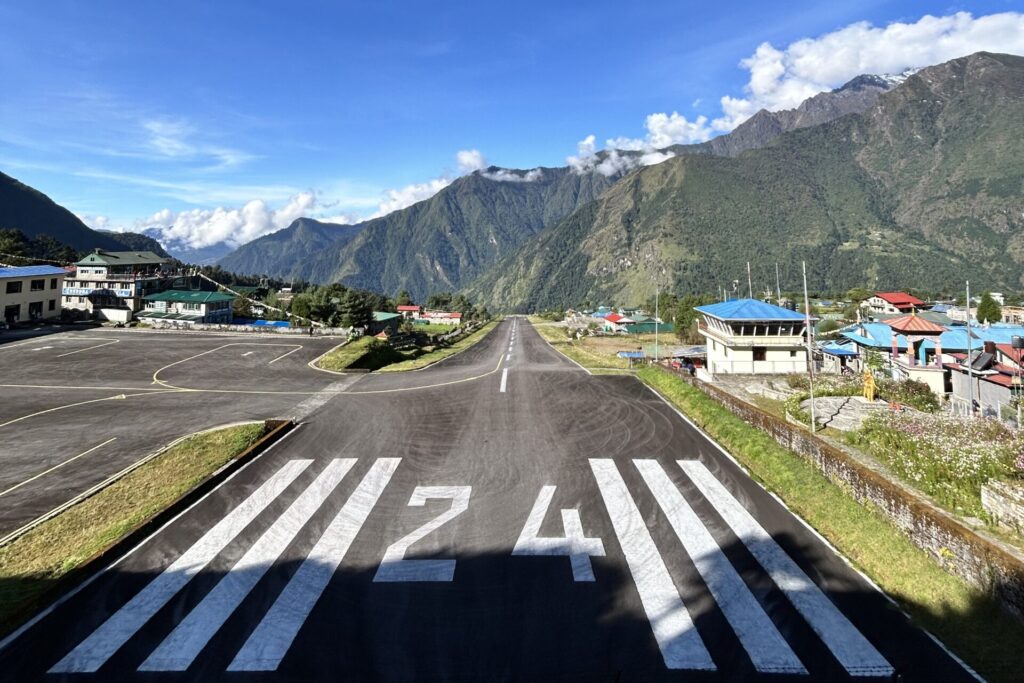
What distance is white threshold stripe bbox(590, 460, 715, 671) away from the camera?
7.86 meters

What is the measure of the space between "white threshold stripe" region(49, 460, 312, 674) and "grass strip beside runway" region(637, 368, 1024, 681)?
1435 cm

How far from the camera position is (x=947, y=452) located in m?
14.3

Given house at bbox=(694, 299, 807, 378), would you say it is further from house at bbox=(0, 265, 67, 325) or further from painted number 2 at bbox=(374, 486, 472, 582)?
house at bbox=(0, 265, 67, 325)

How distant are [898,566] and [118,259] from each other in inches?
4612

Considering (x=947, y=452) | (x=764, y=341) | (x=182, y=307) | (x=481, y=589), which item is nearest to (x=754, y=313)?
(x=764, y=341)

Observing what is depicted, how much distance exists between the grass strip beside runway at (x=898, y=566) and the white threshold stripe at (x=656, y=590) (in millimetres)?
4309

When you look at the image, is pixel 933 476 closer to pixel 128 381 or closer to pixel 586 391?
pixel 586 391

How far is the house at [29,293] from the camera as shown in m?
56.0

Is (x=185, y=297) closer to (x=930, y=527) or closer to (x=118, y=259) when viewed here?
(x=118, y=259)

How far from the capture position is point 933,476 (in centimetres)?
1316

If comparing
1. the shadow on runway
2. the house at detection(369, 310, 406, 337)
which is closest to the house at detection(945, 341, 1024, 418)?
the shadow on runway

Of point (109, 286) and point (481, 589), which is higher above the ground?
point (109, 286)

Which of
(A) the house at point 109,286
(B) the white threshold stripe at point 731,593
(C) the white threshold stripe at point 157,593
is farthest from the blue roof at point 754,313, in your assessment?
(A) the house at point 109,286

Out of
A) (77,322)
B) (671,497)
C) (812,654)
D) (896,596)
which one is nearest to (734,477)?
(671,497)
